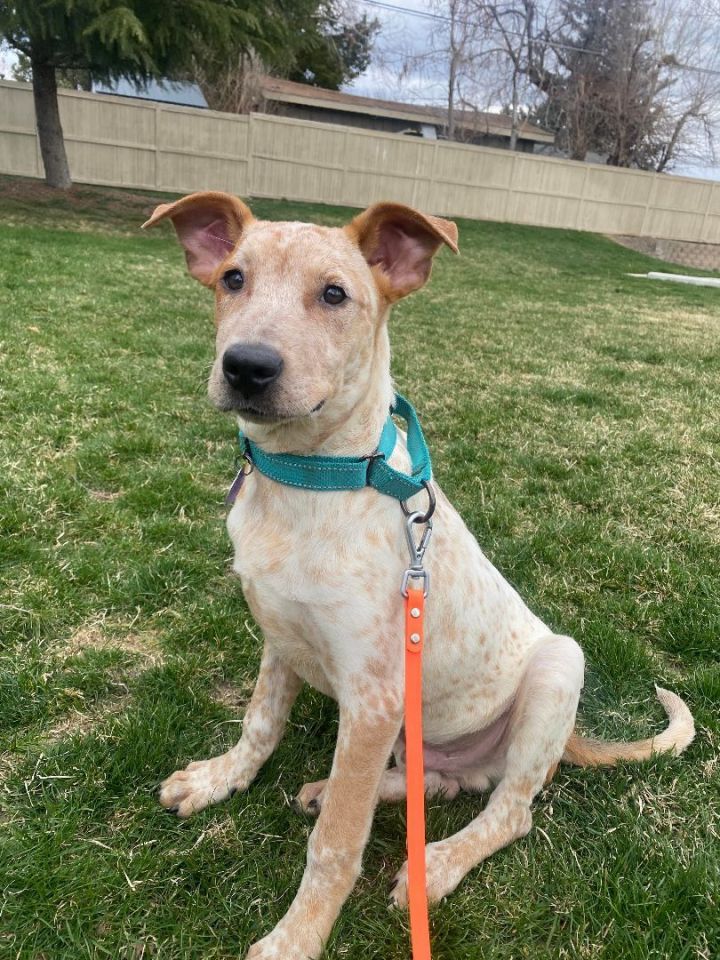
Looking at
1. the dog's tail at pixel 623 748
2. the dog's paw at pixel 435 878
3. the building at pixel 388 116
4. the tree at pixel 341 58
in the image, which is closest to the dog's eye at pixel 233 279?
the dog's paw at pixel 435 878

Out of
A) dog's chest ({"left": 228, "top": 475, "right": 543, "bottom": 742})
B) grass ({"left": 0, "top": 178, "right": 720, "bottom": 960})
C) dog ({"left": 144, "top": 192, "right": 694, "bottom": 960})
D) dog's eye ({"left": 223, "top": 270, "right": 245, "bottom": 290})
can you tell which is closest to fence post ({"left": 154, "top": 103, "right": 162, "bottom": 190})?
grass ({"left": 0, "top": 178, "right": 720, "bottom": 960})

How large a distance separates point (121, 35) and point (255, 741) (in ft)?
53.4

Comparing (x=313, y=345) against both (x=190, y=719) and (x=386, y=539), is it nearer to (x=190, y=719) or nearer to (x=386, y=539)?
(x=386, y=539)

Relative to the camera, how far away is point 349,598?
2.05 metres

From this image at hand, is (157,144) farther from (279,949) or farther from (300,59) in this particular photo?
(279,949)

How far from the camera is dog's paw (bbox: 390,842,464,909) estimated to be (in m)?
2.20

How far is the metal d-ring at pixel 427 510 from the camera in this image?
216cm

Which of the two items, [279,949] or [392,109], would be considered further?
[392,109]

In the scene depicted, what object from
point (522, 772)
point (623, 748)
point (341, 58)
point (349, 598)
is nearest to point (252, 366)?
point (349, 598)

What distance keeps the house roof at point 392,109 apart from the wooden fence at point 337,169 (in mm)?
10466

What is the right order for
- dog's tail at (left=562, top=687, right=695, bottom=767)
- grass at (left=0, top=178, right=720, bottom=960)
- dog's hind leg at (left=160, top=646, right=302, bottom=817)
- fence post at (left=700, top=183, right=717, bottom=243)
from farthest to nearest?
1. fence post at (left=700, top=183, right=717, bottom=243)
2. dog's tail at (left=562, top=687, right=695, bottom=767)
3. dog's hind leg at (left=160, top=646, right=302, bottom=817)
4. grass at (left=0, top=178, right=720, bottom=960)

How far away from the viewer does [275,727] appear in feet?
8.49

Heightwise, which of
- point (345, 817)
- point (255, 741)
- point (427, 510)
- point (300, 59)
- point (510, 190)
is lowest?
point (255, 741)

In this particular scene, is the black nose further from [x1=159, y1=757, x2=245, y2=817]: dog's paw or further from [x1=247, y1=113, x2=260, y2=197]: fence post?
[x1=247, y1=113, x2=260, y2=197]: fence post
